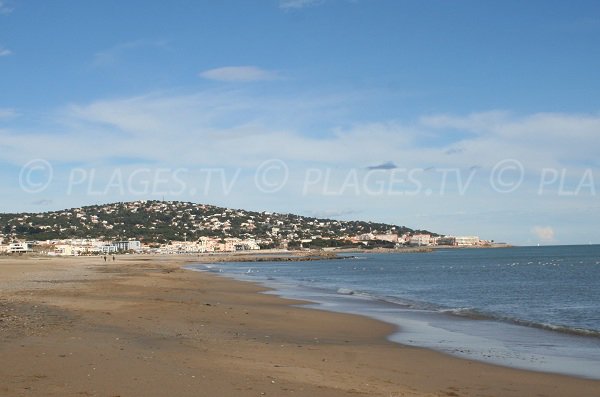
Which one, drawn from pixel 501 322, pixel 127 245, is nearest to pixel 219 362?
pixel 501 322

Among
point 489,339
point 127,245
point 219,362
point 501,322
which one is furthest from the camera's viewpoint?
point 127,245

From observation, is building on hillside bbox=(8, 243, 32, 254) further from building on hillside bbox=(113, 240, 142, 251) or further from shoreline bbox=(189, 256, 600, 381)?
shoreline bbox=(189, 256, 600, 381)

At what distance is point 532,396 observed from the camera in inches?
405

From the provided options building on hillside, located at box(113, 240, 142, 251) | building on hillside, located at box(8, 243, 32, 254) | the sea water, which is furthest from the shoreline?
building on hillside, located at box(113, 240, 142, 251)

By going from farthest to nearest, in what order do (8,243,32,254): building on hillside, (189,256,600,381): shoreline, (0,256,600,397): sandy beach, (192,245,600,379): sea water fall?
(8,243,32,254): building on hillside → (192,245,600,379): sea water → (189,256,600,381): shoreline → (0,256,600,397): sandy beach

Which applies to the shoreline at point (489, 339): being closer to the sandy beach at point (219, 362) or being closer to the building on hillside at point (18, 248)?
the sandy beach at point (219, 362)

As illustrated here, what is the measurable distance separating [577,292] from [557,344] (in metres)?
24.0

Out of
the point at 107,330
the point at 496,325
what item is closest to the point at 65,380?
the point at 107,330

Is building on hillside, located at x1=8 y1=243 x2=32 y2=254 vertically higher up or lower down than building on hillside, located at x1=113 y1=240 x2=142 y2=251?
lower down

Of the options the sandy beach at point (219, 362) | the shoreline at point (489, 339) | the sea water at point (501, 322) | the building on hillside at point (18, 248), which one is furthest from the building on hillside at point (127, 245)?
the sandy beach at point (219, 362)

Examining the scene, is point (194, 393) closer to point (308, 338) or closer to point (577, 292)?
point (308, 338)

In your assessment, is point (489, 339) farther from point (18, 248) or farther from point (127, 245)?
point (127, 245)

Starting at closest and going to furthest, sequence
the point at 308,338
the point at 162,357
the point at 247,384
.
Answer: the point at 247,384
the point at 162,357
the point at 308,338

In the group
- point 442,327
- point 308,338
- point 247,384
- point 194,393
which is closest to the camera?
point 194,393
